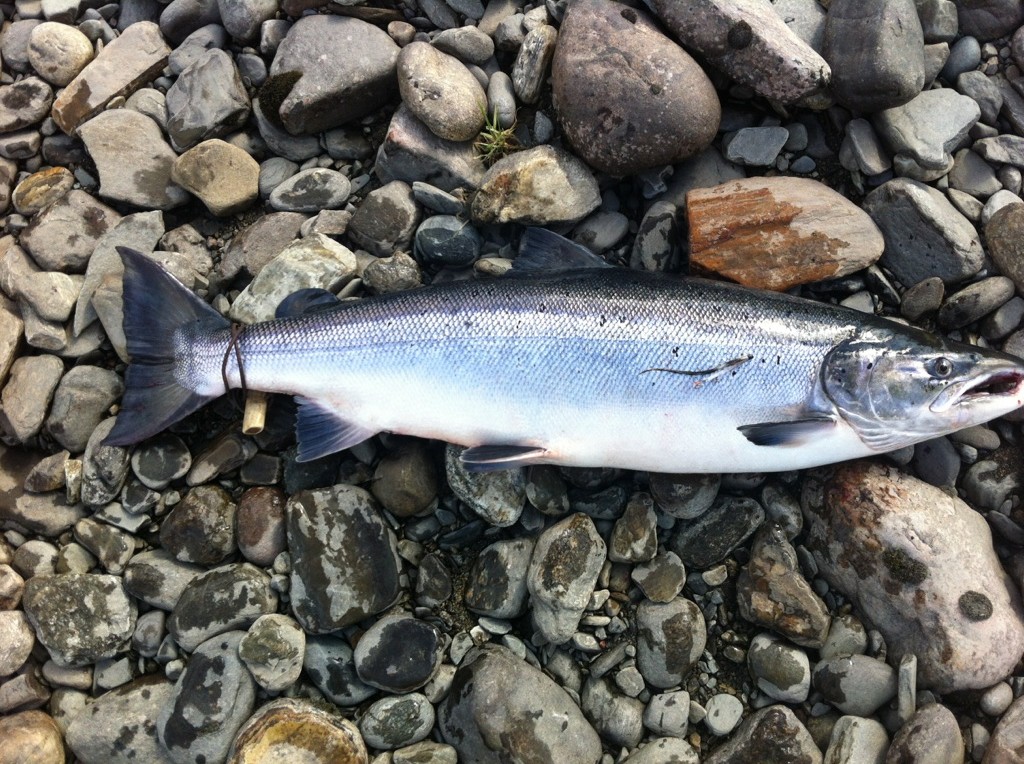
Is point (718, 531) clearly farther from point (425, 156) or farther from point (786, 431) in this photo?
point (425, 156)

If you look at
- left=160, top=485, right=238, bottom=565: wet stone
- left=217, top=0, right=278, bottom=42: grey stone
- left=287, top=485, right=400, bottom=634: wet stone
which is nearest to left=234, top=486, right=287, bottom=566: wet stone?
left=160, top=485, right=238, bottom=565: wet stone

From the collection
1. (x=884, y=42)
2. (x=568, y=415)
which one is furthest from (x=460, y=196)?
(x=884, y=42)

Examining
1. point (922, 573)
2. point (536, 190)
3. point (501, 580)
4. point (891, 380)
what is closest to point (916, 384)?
point (891, 380)

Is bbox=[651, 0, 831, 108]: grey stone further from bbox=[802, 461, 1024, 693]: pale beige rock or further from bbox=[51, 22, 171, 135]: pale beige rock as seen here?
bbox=[51, 22, 171, 135]: pale beige rock

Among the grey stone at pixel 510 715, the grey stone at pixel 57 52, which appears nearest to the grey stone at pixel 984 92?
the grey stone at pixel 510 715

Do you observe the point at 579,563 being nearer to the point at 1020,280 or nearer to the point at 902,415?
the point at 902,415

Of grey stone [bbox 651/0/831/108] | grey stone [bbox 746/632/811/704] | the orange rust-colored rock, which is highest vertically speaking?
grey stone [bbox 651/0/831/108]
